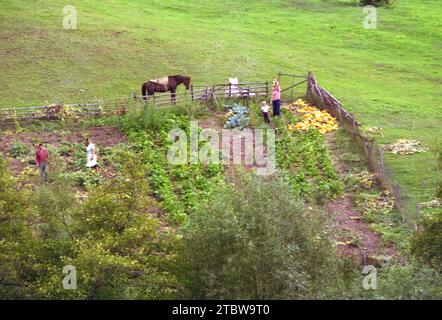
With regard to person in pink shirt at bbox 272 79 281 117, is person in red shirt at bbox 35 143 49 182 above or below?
below

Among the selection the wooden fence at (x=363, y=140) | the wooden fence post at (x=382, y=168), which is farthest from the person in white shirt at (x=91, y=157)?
the wooden fence post at (x=382, y=168)

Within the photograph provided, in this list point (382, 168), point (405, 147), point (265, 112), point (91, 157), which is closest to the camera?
point (382, 168)

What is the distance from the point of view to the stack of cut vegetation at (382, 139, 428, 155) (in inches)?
1261

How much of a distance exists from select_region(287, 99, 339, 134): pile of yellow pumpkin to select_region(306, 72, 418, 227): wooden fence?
1.09ft

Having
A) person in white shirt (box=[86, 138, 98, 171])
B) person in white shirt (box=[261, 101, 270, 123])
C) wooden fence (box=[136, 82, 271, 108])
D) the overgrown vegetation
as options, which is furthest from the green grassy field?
the overgrown vegetation

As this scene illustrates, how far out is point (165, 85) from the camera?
36594 mm

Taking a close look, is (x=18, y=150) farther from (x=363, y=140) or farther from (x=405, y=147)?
(x=405, y=147)

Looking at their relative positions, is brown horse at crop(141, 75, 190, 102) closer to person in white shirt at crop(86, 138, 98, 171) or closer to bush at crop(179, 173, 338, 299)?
person in white shirt at crop(86, 138, 98, 171)

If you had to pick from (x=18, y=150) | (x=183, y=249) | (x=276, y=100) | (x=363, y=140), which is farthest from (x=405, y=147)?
(x=183, y=249)

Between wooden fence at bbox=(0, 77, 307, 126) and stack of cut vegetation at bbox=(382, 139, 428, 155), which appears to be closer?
stack of cut vegetation at bbox=(382, 139, 428, 155)

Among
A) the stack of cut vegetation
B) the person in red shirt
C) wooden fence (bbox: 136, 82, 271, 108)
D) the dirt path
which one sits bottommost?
the dirt path

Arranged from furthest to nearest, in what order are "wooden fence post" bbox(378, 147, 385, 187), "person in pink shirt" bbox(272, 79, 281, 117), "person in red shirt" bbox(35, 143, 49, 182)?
"person in pink shirt" bbox(272, 79, 281, 117), "wooden fence post" bbox(378, 147, 385, 187), "person in red shirt" bbox(35, 143, 49, 182)

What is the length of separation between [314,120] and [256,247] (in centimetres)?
1677
